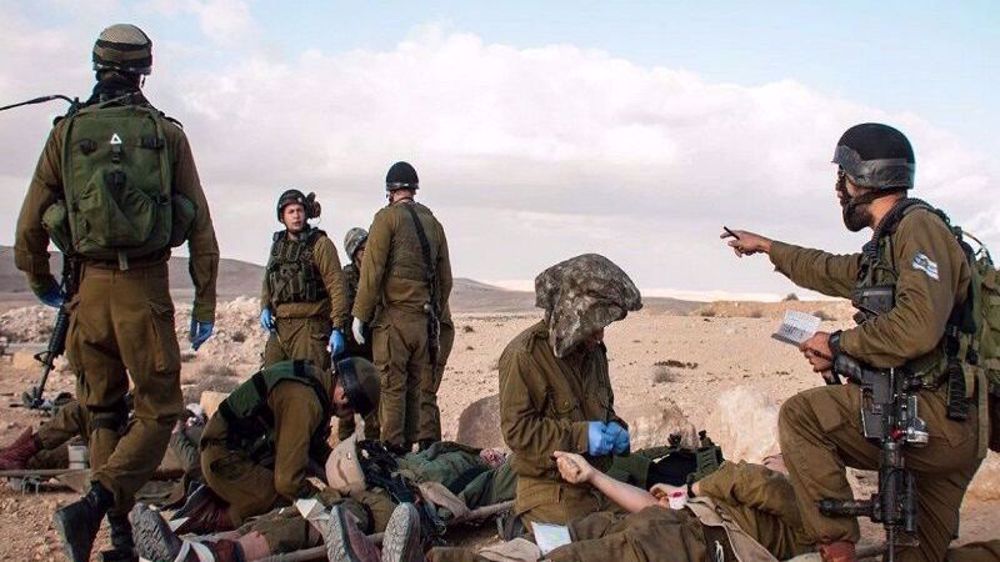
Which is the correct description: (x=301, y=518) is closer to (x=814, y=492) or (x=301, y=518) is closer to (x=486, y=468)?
(x=486, y=468)

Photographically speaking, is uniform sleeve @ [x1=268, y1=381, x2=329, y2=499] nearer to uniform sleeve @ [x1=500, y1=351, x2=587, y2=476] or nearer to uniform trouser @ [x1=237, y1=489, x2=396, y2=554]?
uniform trouser @ [x1=237, y1=489, x2=396, y2=554]

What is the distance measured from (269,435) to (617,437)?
188cm

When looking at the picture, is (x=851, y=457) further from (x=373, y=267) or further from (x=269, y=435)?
(x=373, y=267)

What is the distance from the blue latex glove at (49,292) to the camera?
18.1 ft

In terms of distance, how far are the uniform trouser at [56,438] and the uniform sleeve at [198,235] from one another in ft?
7.28

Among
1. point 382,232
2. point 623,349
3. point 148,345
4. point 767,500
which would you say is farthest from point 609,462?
point 623,349

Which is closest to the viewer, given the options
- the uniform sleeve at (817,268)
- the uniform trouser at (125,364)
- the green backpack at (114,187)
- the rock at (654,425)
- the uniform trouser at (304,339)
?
the uniform sleeve at (817,268)

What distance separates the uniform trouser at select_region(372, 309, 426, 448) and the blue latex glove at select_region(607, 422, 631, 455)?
11.1ft

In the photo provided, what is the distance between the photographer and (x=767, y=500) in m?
4.86

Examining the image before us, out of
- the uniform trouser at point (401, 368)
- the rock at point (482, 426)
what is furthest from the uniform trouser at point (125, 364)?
the rock at point (482, 426)


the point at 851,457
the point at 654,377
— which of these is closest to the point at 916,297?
the point at 851,457

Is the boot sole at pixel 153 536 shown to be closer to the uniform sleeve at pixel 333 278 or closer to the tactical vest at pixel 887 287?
the tactical vest at pixel 887 287

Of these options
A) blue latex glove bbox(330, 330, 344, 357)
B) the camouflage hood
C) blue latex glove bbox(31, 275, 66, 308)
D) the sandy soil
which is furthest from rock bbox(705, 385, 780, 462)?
blue latex glove bbox(31, 275, 66, 308)

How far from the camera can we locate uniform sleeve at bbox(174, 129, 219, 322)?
17.8ft
